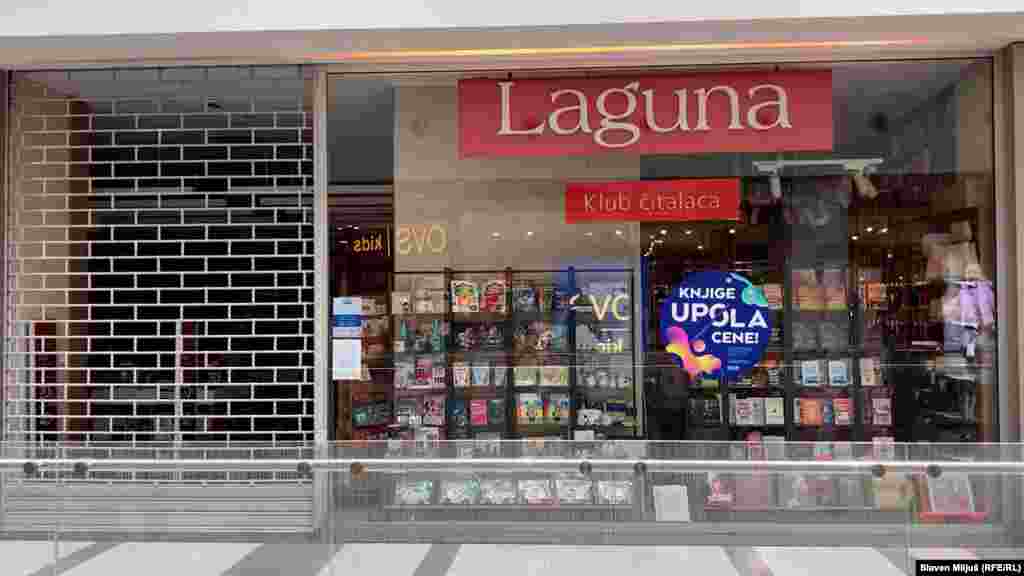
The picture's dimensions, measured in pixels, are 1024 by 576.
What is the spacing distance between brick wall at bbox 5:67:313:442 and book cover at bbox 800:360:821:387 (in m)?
3.05

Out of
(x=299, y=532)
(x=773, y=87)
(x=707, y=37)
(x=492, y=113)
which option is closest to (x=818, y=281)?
(x=773, y=87)

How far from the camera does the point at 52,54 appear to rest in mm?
5922

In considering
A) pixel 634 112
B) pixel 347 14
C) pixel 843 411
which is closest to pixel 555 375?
pixel 634 112

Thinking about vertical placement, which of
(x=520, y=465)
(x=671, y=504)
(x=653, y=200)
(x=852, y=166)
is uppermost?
(x=852, y=166)

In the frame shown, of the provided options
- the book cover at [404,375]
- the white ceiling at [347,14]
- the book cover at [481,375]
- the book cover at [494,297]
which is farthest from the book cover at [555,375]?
the white ceiling at [347,14]

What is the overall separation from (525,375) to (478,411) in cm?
38

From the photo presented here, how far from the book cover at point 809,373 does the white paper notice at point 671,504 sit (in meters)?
2.26

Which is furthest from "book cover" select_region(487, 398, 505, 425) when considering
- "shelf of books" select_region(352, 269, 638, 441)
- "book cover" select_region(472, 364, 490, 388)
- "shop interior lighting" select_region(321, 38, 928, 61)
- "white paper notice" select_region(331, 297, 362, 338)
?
"shop interior lighting" select_region(321, 38, 928, 61)

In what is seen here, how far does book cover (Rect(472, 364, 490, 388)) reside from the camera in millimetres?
6430

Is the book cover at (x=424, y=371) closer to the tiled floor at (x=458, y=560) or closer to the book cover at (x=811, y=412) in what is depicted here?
the tiled floor at (x=458, y=560)

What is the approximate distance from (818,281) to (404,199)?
2618 millimetres

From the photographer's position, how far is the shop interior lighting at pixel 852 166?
6223mm

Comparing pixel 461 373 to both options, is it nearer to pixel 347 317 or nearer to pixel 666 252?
pixel 347 317

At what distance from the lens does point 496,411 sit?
6.47m
